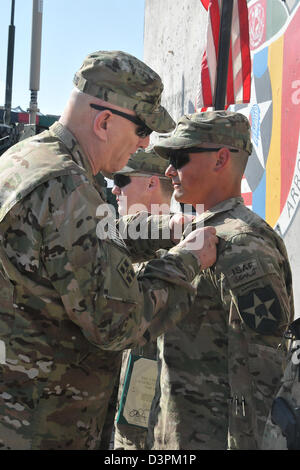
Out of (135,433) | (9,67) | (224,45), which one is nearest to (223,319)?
(135,433)

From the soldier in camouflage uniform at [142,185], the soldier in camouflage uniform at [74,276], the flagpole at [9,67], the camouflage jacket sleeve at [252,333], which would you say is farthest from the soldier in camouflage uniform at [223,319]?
the flagpole at [9,67]

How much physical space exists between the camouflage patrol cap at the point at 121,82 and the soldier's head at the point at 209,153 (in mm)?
435

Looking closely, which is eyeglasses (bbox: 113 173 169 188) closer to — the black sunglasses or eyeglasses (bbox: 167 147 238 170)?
the black sunglasses

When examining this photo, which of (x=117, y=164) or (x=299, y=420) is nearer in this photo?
(x=299, y=420)

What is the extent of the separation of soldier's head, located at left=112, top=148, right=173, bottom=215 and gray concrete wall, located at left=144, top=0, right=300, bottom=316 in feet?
9.43

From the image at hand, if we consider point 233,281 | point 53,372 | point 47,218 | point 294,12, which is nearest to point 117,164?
point 47,218

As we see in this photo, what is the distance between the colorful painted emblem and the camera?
3.94 m

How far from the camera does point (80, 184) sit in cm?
180

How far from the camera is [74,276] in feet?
5.69

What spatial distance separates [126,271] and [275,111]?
2789 mm

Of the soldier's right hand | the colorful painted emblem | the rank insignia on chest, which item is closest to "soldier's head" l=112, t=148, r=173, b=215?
the colorful painted emblem

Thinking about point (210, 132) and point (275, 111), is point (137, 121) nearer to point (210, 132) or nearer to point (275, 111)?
point (210, 132)
